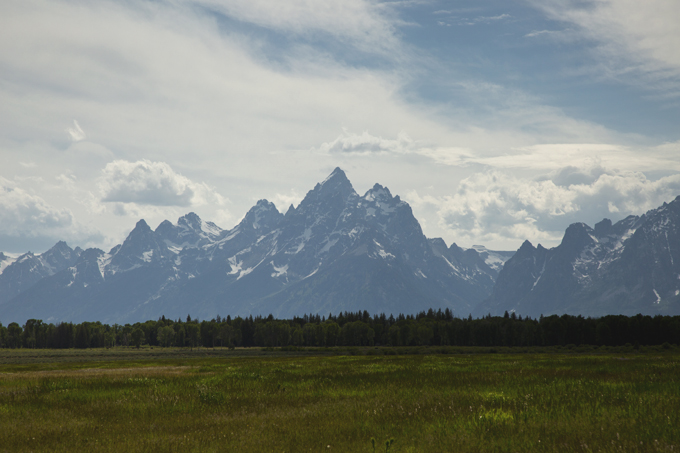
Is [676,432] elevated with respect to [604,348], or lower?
elevated

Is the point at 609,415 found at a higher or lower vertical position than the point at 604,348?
higher

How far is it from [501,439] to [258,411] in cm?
1084

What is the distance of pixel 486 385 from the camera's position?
2520 cm

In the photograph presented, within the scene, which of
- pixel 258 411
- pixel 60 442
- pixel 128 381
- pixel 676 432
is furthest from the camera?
pixel 128 381

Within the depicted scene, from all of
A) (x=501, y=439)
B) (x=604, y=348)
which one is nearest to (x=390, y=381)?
(x=501, y=439)

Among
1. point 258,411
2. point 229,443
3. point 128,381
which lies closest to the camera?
point 229,443

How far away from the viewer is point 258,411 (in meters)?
20.4

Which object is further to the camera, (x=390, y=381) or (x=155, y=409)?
(x=390, y=381)

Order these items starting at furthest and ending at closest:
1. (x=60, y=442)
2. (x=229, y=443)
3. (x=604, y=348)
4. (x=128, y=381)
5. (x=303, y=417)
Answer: (x=604, y=348) < (x=128, y=381) < (x=303, y=417) < (x=60, y=442) < (x=229, y=443)

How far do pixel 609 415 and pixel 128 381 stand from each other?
3026 cm

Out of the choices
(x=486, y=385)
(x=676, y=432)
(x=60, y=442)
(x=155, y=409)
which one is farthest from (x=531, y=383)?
(x=60, y=442)

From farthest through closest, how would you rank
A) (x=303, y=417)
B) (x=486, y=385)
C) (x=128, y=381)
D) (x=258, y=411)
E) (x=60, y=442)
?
(x=128, y=381), (x=486, y=385), (x=258, y=411), (x=303, y=417), (x=60, y=442)

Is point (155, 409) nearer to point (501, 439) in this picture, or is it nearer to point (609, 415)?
point (501, 439)

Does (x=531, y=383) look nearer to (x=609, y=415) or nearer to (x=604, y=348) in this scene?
(x=609, y=415)
